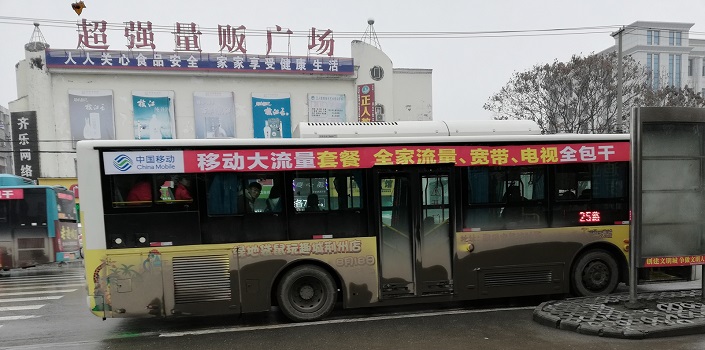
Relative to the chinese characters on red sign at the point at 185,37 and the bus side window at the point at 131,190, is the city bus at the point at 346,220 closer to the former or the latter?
the bus side window at the point at 131,190

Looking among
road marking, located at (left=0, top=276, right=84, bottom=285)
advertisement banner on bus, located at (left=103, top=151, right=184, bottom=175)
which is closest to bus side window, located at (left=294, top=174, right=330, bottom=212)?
advertisement banner on bus, located at (left=103, top=151, right=184, bottom=175)

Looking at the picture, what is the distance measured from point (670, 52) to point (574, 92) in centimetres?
4192

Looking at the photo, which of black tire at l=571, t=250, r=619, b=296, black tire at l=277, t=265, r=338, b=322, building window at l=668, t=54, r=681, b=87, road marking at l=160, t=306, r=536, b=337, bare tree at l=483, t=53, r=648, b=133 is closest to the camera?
road marking at l=160, t=306, r=536, b=337

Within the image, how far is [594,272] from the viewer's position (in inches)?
299

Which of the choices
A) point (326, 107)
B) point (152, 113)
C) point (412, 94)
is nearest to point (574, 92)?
point (412, 94)

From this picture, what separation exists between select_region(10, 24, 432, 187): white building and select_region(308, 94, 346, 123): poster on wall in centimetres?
6

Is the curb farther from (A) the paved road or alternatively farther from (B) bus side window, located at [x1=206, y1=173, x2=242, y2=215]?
(B) bus side window, located at [x1=206, y1=173, x2=242, y2=215]

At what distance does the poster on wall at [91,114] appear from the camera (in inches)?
862

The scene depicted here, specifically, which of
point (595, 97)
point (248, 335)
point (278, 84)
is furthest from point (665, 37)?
point (248, 335)

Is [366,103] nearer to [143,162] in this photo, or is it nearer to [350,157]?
[350,157]

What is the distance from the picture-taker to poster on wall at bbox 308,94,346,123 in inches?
955

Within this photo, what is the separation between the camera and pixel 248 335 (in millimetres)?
6207

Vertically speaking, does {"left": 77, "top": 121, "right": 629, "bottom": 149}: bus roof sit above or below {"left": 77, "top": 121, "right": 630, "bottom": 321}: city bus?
above

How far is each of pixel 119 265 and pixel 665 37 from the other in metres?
64.6
